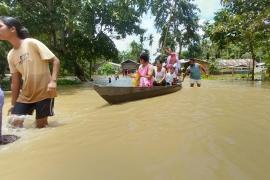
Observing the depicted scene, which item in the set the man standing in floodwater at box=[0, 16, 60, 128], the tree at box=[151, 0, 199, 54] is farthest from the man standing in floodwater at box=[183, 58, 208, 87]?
the tree at box=[151, 0, 199, 54]

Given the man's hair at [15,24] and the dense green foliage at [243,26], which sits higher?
the dense green foliage at [243,26]

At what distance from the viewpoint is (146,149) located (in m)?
4.47

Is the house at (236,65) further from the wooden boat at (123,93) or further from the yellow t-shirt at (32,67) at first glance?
the yellow t-shirt at (32,67)

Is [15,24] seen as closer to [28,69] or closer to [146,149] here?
[28,69]

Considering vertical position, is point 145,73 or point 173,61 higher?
point 173,61

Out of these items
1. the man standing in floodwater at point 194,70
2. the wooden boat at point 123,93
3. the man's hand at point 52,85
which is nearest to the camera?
the man's hand at point 52,85

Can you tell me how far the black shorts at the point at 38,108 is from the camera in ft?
18.7

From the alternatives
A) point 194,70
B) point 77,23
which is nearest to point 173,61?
point 194,70

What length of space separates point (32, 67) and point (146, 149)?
2.10 m

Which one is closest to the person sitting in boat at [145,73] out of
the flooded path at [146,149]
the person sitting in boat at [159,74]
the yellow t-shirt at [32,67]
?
the person sitting in boat at [159,74]

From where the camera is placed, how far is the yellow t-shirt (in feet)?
18.2

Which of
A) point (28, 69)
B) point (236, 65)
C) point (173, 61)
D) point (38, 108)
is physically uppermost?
point (236, 65)

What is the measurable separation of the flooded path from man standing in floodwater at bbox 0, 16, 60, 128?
44 centimetres

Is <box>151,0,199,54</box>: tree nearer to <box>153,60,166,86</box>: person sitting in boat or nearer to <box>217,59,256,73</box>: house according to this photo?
<box>217,59,256,73</box>: house
